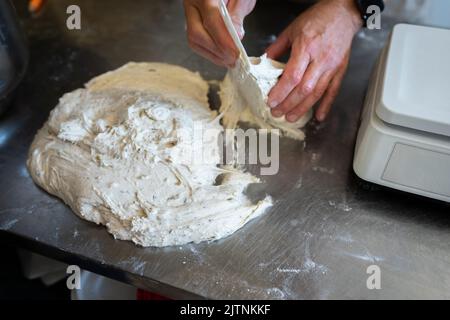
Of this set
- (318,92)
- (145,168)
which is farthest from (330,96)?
(145,168)

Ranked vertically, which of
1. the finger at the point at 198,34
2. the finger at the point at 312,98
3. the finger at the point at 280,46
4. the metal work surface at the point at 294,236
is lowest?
the metal work surface at the point at 294,236

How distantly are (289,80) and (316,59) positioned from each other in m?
0.10

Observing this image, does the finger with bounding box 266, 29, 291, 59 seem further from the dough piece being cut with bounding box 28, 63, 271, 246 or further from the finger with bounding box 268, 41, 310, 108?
the dough piece being cut with bounding box 28, 63, 271, 246

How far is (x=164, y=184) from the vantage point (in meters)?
0.94

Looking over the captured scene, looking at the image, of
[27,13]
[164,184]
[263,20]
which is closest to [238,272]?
[164,184]

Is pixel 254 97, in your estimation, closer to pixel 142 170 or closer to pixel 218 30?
pixel 218 30

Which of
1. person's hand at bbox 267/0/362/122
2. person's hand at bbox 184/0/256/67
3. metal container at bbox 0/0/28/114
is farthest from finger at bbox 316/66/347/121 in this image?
metal container at bbox 0/0/28/114

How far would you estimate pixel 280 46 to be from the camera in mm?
1188

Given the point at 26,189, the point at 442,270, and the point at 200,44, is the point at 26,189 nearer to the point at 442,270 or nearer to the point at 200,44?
the point at 200,44

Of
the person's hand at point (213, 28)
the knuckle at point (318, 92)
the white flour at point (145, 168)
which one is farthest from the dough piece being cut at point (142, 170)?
the knuckle at point (318, 92)

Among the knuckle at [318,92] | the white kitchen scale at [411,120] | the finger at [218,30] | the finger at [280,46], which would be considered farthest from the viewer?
the finger at [280,46]

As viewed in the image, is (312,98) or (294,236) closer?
(294,236)

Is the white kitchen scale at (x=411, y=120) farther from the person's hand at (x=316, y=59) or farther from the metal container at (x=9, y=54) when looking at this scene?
the metal container at (x=9, y=54)

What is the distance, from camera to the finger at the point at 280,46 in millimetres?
1172
